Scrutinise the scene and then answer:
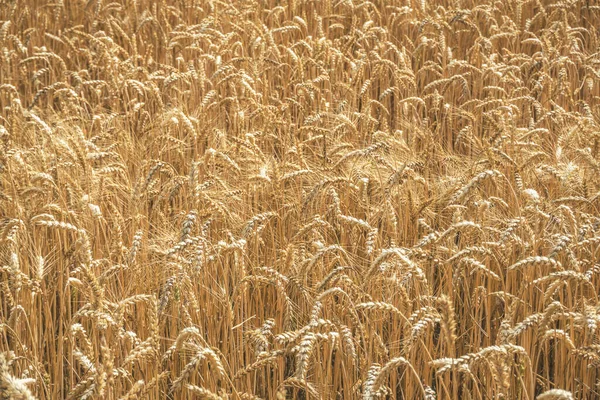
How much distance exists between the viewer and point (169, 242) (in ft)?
7.18

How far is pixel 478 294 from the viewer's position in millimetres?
2090

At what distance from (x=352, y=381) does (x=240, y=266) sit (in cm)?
39

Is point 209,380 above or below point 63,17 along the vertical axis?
below

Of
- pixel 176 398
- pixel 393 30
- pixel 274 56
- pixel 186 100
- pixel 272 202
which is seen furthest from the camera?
pixel 393 30

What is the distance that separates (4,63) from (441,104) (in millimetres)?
2208

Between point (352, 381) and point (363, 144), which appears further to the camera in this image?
point (363, 144)

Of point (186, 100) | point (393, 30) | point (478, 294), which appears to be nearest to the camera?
point (478, 294)

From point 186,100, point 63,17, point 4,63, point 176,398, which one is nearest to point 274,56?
point 186,100

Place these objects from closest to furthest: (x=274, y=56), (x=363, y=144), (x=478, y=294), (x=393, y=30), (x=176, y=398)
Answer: (x=176, y=398), (x=478, y=294), (x=363, y=144), (x=274, y=56), (x=393, y=30)

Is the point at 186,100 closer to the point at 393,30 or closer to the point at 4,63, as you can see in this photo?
the point at 4,63

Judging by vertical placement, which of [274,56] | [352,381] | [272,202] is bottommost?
[352,381]

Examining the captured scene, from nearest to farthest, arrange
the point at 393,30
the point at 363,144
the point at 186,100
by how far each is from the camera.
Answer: the point at 363,144
the point at 186,100
the point at 393,30

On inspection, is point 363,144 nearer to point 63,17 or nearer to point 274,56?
point 274,56

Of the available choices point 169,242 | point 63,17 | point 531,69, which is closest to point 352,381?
point 169,242
